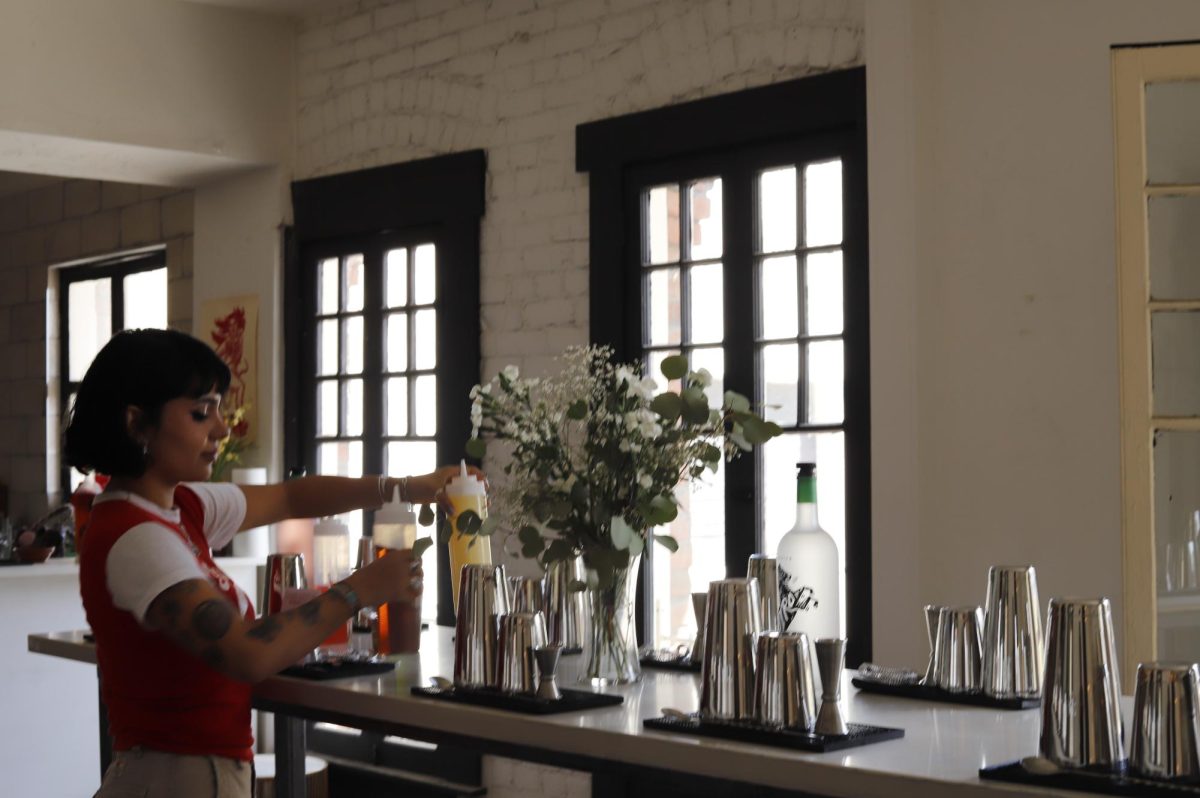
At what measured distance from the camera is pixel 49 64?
5266mm

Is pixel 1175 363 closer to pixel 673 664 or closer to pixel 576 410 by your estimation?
pixel 673 664

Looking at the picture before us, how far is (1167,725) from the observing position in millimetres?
1458

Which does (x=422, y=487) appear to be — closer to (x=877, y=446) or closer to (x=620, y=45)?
(x=877, y=446)

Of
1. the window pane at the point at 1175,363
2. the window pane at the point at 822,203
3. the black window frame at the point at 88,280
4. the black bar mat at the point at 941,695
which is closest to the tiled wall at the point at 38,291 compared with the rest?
the black window frame at the point at 88,280

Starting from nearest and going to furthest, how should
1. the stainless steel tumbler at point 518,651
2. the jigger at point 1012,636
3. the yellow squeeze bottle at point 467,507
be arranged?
the jigger at point 1012,636, the stainless steel tumbler at point 518,651, the yellow squeeze bottle at point 467,507

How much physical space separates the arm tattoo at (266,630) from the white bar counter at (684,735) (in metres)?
0.18

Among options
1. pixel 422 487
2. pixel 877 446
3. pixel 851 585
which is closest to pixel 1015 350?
pixel 877 446

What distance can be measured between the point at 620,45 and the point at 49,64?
209 centimetres

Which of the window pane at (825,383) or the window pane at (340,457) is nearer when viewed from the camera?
the window pane at (825,383)

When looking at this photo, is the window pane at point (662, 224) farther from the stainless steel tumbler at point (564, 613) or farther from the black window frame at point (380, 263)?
the stainless steel tumbler at point (564, 613)

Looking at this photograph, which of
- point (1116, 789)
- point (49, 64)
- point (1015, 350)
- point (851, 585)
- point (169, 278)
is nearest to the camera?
point (1116, 789)

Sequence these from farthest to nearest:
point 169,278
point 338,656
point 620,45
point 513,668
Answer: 1. point 169,278
2. point 620,45
3. point 338,656
4. point 513,668

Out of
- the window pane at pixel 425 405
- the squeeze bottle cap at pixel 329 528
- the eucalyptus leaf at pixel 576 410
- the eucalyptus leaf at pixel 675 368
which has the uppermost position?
the window pane at pixel 425 405

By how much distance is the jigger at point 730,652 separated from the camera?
5.91 ft
